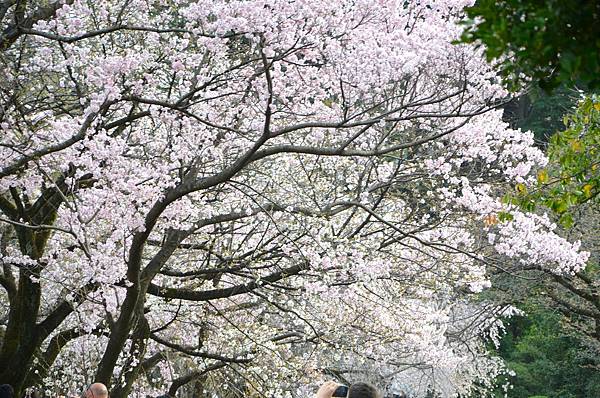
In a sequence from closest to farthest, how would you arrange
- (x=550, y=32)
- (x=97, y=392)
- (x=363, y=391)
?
(x=550, y=32) → (x=363, y=391) → (x=97, y=392)

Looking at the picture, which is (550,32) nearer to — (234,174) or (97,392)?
(97,392)

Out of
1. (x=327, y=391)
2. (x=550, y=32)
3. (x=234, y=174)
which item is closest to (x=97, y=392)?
(x=327, y=391)

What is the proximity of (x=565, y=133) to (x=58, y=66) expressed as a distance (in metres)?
3.86

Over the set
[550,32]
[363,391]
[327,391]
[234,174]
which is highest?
[234,174]

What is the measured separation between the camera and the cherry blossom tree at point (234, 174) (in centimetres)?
606

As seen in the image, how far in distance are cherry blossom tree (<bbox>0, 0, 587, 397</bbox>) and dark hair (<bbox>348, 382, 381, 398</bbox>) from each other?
2.13 metres

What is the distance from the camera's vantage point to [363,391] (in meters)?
3.75

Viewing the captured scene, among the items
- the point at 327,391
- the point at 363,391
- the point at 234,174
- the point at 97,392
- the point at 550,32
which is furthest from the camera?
the point at 234,174

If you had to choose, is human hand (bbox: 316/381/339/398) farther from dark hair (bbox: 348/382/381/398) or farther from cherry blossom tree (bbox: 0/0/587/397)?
cherry blossom tree (bbox: 0/0/587/397)

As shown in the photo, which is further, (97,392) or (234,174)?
(234,174)

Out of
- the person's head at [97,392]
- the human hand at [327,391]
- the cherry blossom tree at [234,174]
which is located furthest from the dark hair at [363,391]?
the cherry blossom tree at [234,174]

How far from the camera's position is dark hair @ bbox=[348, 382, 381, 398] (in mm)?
3736

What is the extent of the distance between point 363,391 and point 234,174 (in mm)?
2572

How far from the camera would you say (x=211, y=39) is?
5.68 meters
